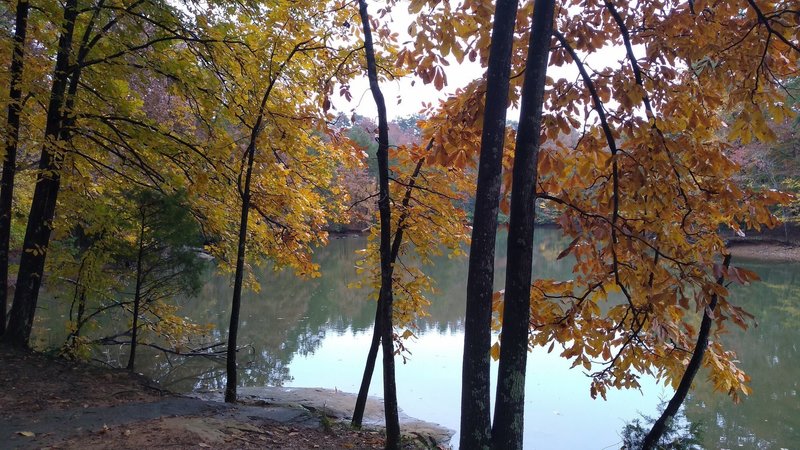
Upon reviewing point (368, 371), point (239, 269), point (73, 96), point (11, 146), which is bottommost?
point (368, 371)

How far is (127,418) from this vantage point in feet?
17.6

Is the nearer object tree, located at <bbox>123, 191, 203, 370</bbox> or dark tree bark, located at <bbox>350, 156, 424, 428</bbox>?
dark tree bark, located at <bbox>350, 156, 424, 428</bbox>

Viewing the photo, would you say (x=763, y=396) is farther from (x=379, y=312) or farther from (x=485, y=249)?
(x=485, y=249)

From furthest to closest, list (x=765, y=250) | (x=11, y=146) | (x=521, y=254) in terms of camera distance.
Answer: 1. (x=765, y=250)
2. (x=11, y=146)
3. (x=521, y=254)

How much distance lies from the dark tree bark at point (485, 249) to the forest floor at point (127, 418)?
2.75 m

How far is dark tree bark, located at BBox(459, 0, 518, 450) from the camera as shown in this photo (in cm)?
309

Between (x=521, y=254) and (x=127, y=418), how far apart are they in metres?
4.32

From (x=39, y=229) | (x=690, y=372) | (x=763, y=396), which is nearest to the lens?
(x=690, y=372)

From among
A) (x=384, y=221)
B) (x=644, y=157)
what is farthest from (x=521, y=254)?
(x=384, y=221)

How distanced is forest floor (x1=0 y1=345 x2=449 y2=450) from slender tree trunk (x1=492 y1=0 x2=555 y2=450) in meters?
2.90

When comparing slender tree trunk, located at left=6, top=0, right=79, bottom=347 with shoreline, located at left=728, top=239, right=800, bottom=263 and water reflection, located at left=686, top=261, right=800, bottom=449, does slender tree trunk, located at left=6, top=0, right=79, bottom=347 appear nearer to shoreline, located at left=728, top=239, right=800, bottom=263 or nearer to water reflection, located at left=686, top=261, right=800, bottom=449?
water reflection, located at left=686, top=261, right=800, bottom=449

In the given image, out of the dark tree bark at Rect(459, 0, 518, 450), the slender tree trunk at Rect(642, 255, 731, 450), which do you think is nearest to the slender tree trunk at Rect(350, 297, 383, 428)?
the slender tree trunk at Rect(642, 255, 731, 450)

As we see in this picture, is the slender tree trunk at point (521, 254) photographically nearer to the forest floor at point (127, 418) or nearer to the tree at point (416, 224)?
the forest floor at point (127, 418)

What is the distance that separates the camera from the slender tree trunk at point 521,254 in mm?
3021
